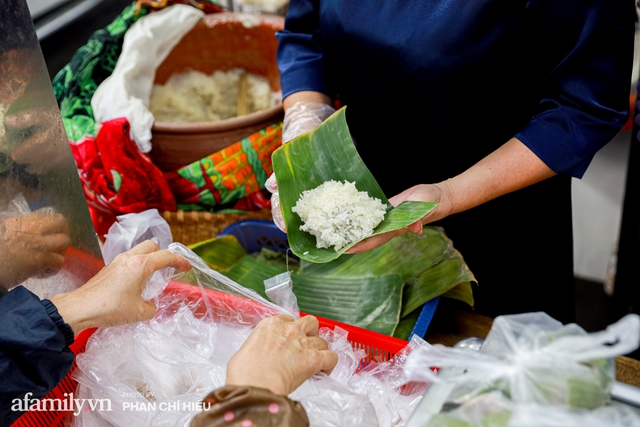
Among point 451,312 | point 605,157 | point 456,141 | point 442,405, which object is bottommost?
point 605,157

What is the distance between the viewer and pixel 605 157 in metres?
3.05

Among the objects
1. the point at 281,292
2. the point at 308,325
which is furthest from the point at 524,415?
the point at 281,292

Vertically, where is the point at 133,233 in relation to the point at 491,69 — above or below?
below

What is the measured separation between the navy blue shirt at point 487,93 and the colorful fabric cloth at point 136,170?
44cm

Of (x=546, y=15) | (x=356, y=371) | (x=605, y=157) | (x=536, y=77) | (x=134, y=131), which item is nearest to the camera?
(x=356, y=371)

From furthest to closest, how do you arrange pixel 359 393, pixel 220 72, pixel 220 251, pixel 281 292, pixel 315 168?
pixel 220 72
pixel 220 251
pixel 315 168
pixel 281 292
pixel 359 393

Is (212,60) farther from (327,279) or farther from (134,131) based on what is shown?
(327,279)

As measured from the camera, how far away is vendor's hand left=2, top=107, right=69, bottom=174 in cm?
104

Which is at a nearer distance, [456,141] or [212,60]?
[456,141]

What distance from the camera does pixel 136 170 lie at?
2.03m

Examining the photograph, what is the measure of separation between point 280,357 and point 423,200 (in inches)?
26.6

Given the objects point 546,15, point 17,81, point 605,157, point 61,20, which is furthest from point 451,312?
point 61,20

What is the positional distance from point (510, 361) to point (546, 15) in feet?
3.19

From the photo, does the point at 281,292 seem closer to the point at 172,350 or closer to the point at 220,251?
the point at 172,350
